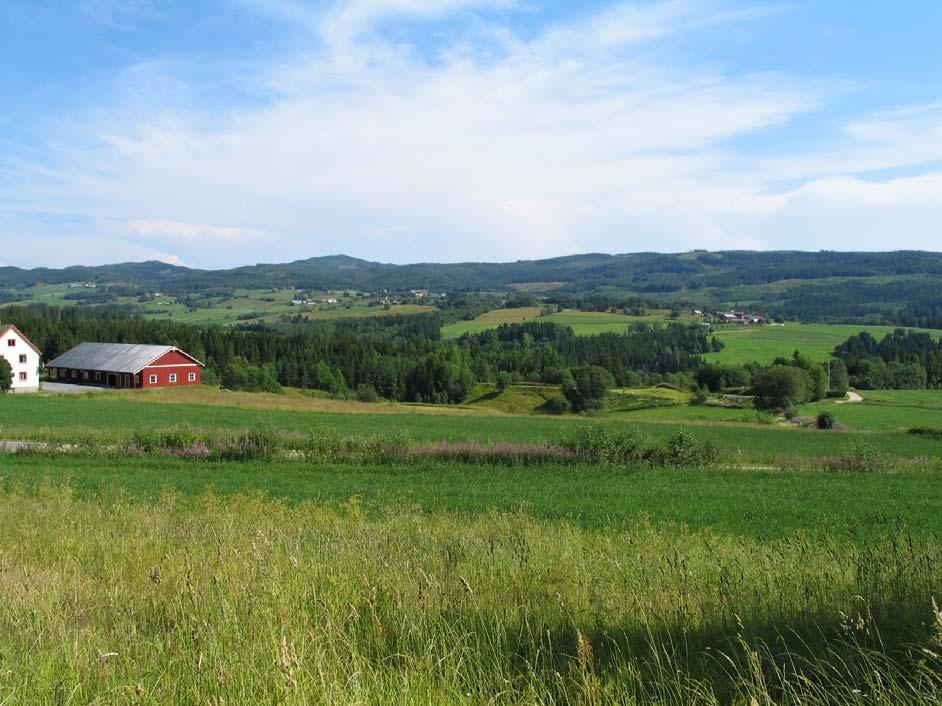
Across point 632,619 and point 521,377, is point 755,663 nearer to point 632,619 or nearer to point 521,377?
point 632,619

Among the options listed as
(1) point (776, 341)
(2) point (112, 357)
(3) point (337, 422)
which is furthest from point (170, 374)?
(1) point (776, 341)

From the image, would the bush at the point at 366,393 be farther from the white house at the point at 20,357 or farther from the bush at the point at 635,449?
the bush at the point at 635,449

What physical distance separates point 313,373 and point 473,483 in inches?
3557

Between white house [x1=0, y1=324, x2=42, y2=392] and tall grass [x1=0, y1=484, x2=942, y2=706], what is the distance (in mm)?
73633

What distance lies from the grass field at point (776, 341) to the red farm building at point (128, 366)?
92.5 meters

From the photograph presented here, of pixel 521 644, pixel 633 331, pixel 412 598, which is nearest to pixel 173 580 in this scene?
pixel 412 598

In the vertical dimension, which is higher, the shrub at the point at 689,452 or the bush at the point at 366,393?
the shrub at the point at 689,452

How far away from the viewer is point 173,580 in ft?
17.9

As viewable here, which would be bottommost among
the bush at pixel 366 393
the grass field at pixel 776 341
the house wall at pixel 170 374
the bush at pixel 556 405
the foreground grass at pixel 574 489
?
the bush at pixel 556 405

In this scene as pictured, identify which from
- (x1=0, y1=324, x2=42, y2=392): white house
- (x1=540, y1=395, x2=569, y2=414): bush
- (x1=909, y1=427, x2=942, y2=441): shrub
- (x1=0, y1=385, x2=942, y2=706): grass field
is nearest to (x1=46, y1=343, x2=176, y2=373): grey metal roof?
(x1=0, y1=324, x2=42, y2=392): white house

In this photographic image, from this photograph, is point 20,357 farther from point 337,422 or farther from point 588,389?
point 588,389

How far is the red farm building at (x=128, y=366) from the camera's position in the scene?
7112 centimetres

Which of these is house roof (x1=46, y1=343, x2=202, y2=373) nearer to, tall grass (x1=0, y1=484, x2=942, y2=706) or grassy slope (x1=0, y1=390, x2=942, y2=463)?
grassy slope (x1=0, y1=390, x2=942, y2=463)

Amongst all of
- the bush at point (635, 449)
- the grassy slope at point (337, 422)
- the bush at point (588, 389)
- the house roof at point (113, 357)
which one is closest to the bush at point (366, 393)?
the house roof at point (113, 357)
